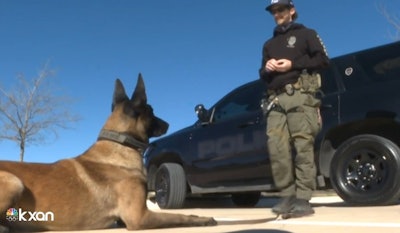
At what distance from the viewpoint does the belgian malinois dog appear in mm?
3688

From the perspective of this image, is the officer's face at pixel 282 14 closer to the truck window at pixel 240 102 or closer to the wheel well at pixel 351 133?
the wheel well at pixel 351 133

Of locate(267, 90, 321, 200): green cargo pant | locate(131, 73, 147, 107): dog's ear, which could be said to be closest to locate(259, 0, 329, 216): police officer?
locate(267, 90, 321, 200): green cargo pant

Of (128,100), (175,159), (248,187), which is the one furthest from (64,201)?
(175,159)

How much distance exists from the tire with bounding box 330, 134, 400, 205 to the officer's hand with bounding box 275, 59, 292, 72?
1294 mm

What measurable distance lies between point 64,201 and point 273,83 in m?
2.26

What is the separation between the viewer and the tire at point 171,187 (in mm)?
6883

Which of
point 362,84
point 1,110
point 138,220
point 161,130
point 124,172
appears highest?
point 1,110

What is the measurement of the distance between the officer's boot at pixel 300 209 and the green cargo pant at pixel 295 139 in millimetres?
113

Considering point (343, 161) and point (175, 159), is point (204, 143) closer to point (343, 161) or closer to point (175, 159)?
point (175, 159)

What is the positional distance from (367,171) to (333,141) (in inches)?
20.6

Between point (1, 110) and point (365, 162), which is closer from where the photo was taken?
point (365, 162)

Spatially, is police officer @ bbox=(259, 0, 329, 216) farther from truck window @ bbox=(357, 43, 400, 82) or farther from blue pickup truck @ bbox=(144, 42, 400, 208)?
truck window @ bbox=(357, 43, 400, 82)

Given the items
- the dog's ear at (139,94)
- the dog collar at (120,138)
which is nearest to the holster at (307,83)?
the dog's ear at (139,94)

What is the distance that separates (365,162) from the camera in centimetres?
527
